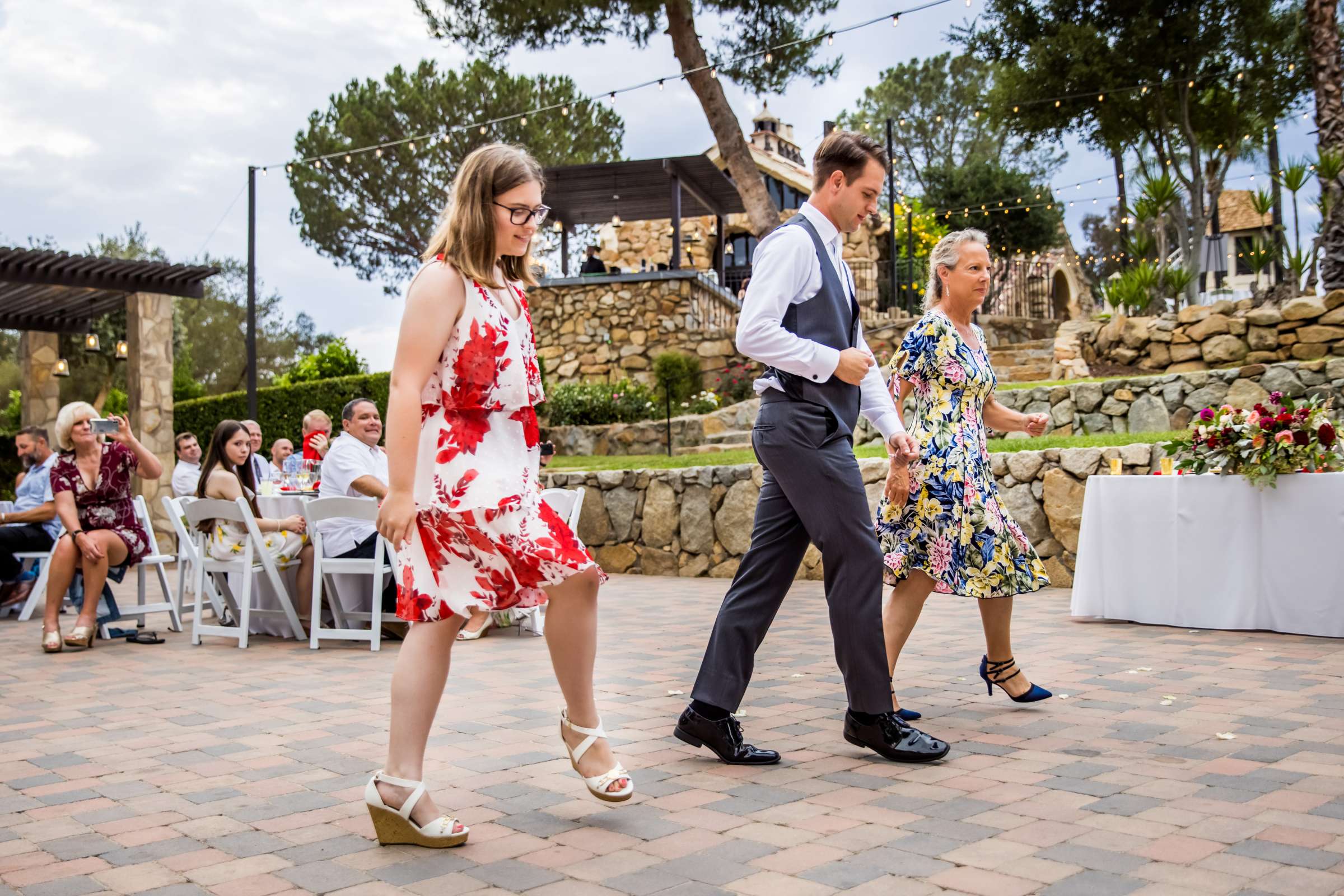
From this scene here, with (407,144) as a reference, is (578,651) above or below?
below

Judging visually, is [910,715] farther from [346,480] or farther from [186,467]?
[186,467]

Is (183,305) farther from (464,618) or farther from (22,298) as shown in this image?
(464,618)

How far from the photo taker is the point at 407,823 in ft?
7.99

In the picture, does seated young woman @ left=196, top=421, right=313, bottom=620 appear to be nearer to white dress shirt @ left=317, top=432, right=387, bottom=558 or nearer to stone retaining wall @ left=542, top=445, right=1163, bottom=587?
white dress shirt @ left=317, top=432, right=387, bottom=558

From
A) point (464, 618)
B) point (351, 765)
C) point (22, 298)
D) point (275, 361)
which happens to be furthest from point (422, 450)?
point (275, 361)

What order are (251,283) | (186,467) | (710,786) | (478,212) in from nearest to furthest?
(478,212) → (710,786) → (186,467) → (251,283)

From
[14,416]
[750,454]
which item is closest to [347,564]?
[750,454]

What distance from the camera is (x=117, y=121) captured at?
52.1 feet

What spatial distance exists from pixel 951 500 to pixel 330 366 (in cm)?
1738

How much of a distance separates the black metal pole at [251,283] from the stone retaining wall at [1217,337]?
10792 mm

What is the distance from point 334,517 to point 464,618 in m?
3.48

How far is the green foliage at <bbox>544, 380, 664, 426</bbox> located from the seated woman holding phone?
9726 millimetres

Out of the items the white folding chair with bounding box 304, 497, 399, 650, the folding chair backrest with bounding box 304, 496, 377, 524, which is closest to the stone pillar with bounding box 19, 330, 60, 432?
the white folding chair with bounding box 304, 497, 399, 650

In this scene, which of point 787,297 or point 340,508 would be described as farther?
point 340,508
